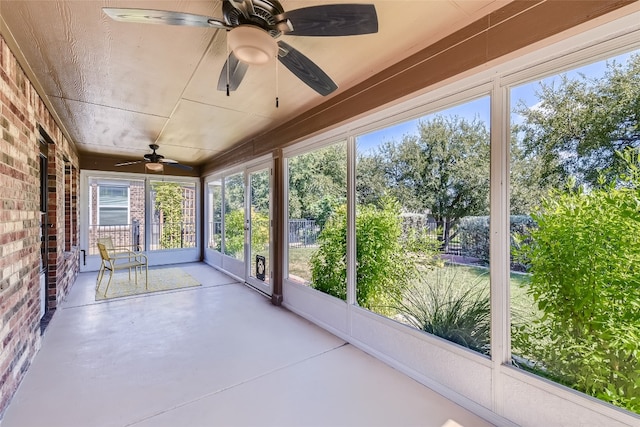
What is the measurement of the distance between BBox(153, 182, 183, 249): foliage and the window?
2.34 ft

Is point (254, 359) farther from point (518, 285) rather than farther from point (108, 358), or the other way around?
point (518, 285)

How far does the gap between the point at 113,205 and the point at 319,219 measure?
5788 mm

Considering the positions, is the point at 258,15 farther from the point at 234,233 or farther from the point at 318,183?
the point at 234,233

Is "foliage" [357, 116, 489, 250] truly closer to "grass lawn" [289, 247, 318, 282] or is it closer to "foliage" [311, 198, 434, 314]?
"foliage" [311, 198, 434, 314]

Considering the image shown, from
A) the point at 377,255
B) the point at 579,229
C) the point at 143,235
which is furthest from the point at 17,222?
the point at 143,235

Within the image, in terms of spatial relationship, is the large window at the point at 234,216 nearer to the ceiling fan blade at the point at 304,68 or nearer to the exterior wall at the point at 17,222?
the exterior wall at the point at 17,222

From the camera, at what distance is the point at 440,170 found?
7.50 feet

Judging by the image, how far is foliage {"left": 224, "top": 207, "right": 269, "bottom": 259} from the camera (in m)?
4.78

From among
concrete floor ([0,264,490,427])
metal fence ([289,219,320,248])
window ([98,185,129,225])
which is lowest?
concrete floor ([0,264,490,427])

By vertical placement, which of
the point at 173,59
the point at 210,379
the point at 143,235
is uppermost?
the point at 173,59

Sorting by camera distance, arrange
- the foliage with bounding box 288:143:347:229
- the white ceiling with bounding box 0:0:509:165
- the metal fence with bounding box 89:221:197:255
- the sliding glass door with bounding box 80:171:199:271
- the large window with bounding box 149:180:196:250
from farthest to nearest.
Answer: the large window with bounding box 149:180:196:250 < the metal fence with bounding box 89:221:197:255 < the sliding glass door with bounding box 80:171:199:271 < the foliage with bounding box 288:143:347:229 < the white ceiling with bounding box 0:0:509:165

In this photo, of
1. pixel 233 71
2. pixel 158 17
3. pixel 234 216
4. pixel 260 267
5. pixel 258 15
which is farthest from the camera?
pixel 234 216

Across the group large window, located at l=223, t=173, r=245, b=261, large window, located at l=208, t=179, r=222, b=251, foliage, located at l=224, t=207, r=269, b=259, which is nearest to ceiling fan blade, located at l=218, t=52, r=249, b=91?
foliage, located at l=224, t=207, r=269, b=259

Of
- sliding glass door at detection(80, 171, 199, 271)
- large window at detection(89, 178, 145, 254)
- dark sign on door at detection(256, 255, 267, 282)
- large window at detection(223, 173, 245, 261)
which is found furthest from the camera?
large window at detection(89, 178, 145, 254)
